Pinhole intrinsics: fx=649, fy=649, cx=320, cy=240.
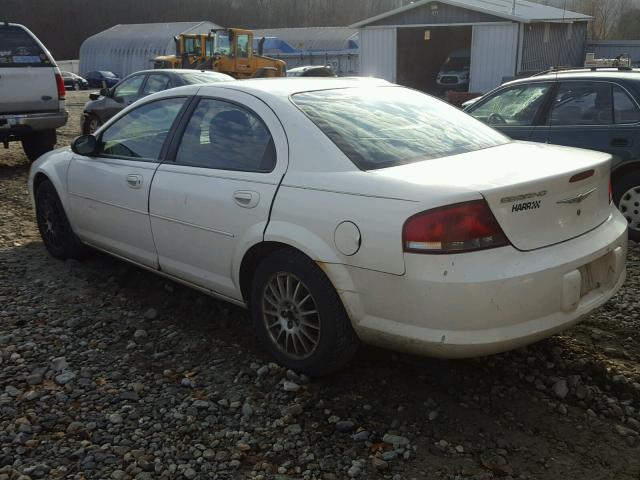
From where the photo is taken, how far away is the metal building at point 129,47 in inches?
2056

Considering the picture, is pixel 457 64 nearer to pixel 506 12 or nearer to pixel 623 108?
pixel 506 12

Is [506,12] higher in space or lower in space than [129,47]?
higher

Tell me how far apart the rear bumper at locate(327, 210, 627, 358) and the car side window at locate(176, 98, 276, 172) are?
0.88 m

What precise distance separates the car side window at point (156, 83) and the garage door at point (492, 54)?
595 inches

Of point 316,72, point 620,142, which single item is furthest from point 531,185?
point 316,72

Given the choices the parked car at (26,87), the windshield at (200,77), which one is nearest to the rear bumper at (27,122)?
the parked car at (26,87)

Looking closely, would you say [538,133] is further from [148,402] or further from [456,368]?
[148,402]

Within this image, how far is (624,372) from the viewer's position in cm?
349

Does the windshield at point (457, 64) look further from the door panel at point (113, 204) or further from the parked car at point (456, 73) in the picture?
the door panel at point (113, 204)

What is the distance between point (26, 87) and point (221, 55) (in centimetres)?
1384

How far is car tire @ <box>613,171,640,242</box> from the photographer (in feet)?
19.4

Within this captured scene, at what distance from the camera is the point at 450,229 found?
111 inches

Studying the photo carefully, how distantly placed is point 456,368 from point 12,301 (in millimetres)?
3190

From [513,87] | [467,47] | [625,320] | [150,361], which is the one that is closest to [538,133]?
[513,87]
